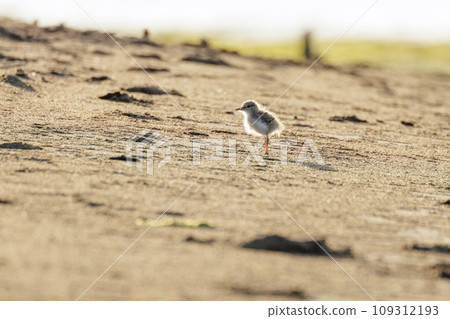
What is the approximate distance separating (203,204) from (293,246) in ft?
3.96

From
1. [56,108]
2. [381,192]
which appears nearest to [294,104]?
[56,108]

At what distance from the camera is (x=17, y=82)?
1140 cm

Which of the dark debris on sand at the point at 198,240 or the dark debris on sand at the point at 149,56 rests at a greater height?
the dark debris on sand at the point at 149,56

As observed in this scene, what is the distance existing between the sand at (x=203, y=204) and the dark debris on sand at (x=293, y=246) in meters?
0.02

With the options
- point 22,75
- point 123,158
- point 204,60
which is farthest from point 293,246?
point 204,60

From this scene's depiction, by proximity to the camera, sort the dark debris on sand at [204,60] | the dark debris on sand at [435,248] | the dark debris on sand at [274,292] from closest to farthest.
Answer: the dark debris on sand at [274,292]
the dark debris on sand at [435,248]
the dark debris on sand at [204,60]

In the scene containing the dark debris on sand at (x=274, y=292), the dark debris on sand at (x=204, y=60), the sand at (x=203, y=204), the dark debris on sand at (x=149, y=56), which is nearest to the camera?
the dark debris on sand at (x=274, y=292)

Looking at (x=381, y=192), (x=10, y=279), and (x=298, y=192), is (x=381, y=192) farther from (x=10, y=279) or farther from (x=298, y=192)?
(x=10, y=279)

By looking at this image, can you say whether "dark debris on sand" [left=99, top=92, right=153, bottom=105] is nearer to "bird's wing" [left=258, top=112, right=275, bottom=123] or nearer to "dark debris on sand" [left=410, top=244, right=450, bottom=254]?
"bird's wing" [left=258, top=112, right=275, bottom=123]

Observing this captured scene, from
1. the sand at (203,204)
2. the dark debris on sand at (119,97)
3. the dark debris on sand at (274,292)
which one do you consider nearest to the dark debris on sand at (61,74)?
the sand at (203,204)

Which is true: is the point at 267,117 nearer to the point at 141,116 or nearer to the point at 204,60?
the point at 141,116

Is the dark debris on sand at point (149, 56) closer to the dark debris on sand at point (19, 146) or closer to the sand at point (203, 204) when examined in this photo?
the sand at point (203, 204)

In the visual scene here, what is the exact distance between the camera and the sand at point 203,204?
13.9ft
